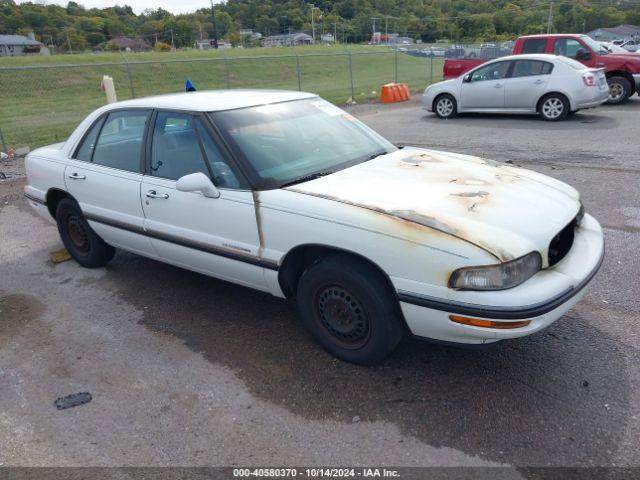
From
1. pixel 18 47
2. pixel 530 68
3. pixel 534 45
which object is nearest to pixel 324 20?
pixel 18 47

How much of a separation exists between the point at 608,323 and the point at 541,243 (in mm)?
1208

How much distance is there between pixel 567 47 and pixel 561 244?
41.5 ft

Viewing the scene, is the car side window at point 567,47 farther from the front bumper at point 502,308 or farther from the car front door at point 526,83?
the front bumper at point 502,308

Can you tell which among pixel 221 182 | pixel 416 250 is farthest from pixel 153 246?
pixel 416 250

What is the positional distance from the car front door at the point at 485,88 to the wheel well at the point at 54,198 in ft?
33.2

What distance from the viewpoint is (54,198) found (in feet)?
16.5

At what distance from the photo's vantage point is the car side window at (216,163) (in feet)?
11.4

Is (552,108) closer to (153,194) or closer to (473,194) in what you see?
(473,194)

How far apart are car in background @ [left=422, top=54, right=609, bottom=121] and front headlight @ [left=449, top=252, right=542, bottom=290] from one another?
10106 millimetres

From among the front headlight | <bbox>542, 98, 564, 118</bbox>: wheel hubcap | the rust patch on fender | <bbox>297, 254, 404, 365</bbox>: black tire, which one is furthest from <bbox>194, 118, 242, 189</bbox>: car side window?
<bbox>542, 98, 564, 118</bbox>: wheel hubcap

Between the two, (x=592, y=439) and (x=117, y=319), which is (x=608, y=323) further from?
(x=117, y=319)

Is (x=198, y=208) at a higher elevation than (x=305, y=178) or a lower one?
lower

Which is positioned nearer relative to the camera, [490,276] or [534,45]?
[490,276]

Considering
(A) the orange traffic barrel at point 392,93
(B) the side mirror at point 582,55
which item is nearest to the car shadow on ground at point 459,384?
(B) the side mirror at point 582,55
